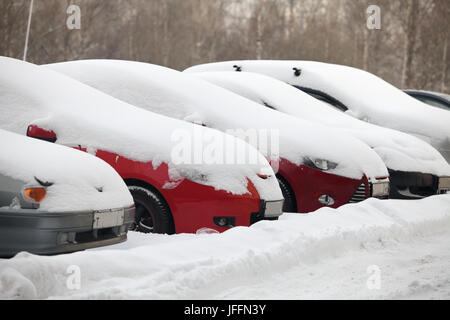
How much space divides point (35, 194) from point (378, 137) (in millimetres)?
5112

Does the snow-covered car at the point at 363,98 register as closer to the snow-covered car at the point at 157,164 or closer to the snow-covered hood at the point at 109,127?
the snow-covered hood at the point at 109,127

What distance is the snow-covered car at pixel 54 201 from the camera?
3.93 m

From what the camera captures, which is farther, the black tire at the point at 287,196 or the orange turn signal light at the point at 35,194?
the black tire at the point at 287,196

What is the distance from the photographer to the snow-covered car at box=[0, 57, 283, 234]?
5.12 meters

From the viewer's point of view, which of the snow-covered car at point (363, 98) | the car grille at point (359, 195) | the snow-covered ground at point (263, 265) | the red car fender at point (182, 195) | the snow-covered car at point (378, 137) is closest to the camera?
the snow-covered ground at point (263, 265)

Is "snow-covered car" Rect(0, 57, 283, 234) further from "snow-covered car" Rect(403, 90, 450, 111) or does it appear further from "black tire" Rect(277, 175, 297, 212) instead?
"snow-covered car" Rect(403, 90, 450, 111)

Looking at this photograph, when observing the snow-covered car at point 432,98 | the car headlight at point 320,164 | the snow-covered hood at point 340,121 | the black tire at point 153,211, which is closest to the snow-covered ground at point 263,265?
the black tire at point 153,211

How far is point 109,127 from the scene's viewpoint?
5281mm

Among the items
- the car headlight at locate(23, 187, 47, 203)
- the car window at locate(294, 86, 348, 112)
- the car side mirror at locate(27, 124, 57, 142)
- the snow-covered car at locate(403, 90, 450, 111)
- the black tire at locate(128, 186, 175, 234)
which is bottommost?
the black tire at locate(128, 186, 175, 234)

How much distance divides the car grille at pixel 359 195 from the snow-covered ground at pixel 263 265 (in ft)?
2.06

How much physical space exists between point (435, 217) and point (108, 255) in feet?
12.9

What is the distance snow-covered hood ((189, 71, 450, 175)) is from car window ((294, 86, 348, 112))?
Result: 732mm

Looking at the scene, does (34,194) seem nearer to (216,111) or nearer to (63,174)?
(63,174)

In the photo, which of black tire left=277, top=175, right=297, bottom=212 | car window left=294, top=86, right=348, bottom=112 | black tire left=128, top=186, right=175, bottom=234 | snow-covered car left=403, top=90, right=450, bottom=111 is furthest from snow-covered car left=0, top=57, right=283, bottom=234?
snow-covered car left=403, top=90, right=450, bottom=111
